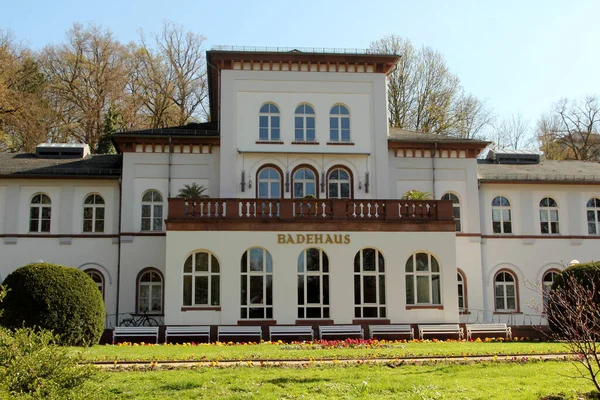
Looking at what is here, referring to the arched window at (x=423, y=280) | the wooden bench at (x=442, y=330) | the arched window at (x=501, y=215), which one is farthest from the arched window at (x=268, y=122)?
the arched window at (x=501, y=215)

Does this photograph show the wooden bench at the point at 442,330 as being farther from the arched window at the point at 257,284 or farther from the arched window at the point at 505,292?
the arched window at the point at 505,292

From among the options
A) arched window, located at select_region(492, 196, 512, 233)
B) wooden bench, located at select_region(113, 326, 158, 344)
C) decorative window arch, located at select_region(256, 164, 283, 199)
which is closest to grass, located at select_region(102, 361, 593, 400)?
wooden bench, located at select_region(113, 326, 158, 344)

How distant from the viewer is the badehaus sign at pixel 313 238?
2677 centimetres

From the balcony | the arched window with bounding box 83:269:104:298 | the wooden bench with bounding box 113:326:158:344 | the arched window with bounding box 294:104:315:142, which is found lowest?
the wooden bench with bounding box 113:326:158:344

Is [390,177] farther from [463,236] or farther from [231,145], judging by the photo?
[231,145]

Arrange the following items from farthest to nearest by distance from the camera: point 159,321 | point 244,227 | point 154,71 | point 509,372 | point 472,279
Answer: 1. point 154,71
2. point 472,279
3. point 159,321
4. point 244,227
5. point 509,372

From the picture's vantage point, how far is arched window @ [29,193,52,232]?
3095 cm

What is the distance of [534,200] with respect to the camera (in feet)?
109

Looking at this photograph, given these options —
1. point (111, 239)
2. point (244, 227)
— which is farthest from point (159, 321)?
point (244, 227)

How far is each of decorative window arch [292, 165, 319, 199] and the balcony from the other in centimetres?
340

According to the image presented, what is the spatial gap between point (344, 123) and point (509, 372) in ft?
58.8

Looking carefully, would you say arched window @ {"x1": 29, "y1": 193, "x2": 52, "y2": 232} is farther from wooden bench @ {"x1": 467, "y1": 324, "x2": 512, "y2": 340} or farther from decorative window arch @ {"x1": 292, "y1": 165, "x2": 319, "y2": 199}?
wooden bench @ {"x1": 467, "y1": 324, "x2": 512, "y2": 340}

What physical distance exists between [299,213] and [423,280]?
18.0 ft

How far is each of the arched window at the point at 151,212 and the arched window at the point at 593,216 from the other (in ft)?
A: 65.6
